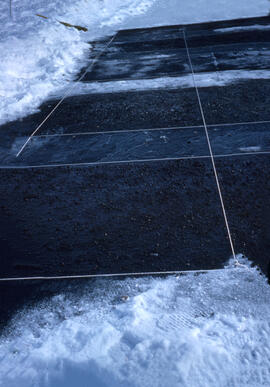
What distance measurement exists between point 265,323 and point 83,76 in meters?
6.94

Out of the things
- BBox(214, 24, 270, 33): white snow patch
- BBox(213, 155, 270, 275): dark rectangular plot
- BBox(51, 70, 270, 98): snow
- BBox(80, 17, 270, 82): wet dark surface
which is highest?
BBox(214, 24, 270, 33): white snow patch

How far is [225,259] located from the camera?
11.2 ft

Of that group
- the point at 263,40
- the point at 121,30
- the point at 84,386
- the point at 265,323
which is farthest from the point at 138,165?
the point at 121,30

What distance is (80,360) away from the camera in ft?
8.46

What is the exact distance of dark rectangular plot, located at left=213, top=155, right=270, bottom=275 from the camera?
11.5 ft

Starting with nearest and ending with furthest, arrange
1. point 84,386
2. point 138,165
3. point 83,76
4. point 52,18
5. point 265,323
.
→ point 84,386 < point 265,323 < point 138,165 < point 83,76 < point 52,18

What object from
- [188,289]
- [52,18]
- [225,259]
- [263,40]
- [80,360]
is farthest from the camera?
[52,18]

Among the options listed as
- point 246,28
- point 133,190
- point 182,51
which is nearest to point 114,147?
point 133,190

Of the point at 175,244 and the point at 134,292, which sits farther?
the point at 175,244

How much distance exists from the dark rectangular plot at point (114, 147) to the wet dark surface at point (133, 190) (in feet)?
0.05

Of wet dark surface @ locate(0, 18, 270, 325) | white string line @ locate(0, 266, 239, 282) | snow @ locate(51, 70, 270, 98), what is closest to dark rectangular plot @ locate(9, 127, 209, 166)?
wet dark surface @ locate(0, 18, 270, 325)

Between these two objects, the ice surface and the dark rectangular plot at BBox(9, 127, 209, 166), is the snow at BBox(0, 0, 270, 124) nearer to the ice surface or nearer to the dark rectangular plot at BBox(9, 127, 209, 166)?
the ice surface

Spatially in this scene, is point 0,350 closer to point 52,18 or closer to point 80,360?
point 80,360

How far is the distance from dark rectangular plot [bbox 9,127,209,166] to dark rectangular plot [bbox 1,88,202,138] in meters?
0.26
